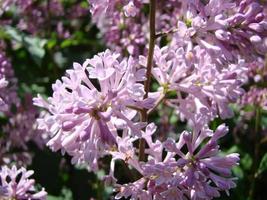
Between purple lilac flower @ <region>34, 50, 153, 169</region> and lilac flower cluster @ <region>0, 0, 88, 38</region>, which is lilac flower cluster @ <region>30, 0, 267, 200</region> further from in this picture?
lilac flower cluster @ <region>0, 0, 88, 38</region>

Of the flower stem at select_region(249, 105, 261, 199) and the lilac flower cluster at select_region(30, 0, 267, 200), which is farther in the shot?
the flower stem at select_region(249, 105, 261, 199)

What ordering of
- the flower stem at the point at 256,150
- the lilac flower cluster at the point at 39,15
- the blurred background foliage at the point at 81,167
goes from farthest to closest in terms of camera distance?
the lilac flower cluster at the point at 39,15 → the blurred background foliage at the point at 81,167 → the flower stem at the point at 256,150

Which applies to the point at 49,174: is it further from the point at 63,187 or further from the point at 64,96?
the point at 64,96

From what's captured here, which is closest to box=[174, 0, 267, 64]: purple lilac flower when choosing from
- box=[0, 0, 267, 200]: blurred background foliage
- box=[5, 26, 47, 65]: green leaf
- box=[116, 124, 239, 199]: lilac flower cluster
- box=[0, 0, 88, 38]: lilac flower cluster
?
box=[116, 124, 239, 199]: lilac flower cluster

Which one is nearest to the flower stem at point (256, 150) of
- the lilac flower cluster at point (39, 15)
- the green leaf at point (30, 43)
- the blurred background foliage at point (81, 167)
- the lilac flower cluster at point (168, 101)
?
the blurred background foliage at point (81, 167)

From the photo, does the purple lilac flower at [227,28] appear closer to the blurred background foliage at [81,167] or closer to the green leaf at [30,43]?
the blurred background foliage at [81,167]

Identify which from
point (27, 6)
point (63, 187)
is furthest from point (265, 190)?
point (27, 6)

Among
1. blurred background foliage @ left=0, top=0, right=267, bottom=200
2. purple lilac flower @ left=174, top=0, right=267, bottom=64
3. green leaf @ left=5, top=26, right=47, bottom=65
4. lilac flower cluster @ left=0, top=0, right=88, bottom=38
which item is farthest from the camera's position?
lilac flower cluster @ left=0, top=0, right=88, bottom=38

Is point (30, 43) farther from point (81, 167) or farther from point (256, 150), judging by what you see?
point (256, 150)
